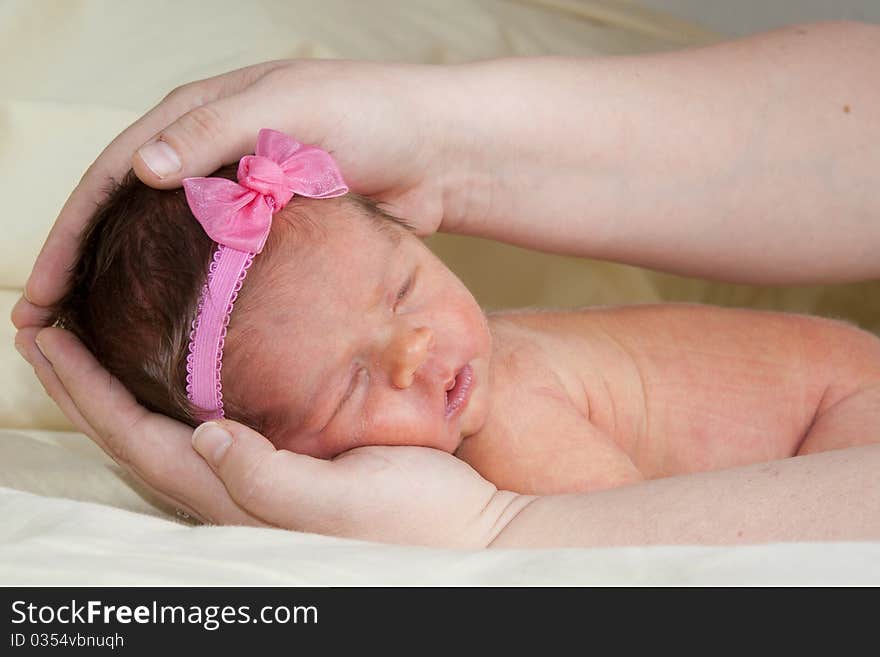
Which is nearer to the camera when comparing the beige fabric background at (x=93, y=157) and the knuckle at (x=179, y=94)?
the beige fabric background at (x=93, y=157)

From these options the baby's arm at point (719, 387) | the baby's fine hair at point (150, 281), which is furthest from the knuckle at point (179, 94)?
the baby's arm at point (719, 387)

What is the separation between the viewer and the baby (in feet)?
4.32

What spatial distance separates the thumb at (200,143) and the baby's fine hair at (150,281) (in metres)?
0.04

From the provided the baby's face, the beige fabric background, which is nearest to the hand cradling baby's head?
the baby's face

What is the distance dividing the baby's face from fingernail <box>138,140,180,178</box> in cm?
15

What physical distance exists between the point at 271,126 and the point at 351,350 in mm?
289

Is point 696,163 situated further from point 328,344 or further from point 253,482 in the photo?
point 253,482

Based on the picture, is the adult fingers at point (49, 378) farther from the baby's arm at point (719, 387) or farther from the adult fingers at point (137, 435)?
the baby's arm at point (719, 387)

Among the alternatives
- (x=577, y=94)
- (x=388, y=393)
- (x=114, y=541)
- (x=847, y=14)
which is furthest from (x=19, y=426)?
(x=847, y=14)

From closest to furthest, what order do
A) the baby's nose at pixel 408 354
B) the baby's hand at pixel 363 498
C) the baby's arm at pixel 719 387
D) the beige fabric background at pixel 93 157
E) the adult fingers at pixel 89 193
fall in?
1. the beige fabric background at pixel 93 157
2. the baby's hand at pixel 363 498
3. the baby's nose at pixel 408 354
4. the adult fingers at pixel 89 193
5. the baby's arm at pixel 719 387

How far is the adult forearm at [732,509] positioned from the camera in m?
1.01

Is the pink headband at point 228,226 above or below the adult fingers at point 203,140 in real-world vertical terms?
below

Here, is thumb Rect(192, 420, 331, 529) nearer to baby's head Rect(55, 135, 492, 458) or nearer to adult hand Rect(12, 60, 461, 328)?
baby's head Rect(55, 135, 492, 458)
